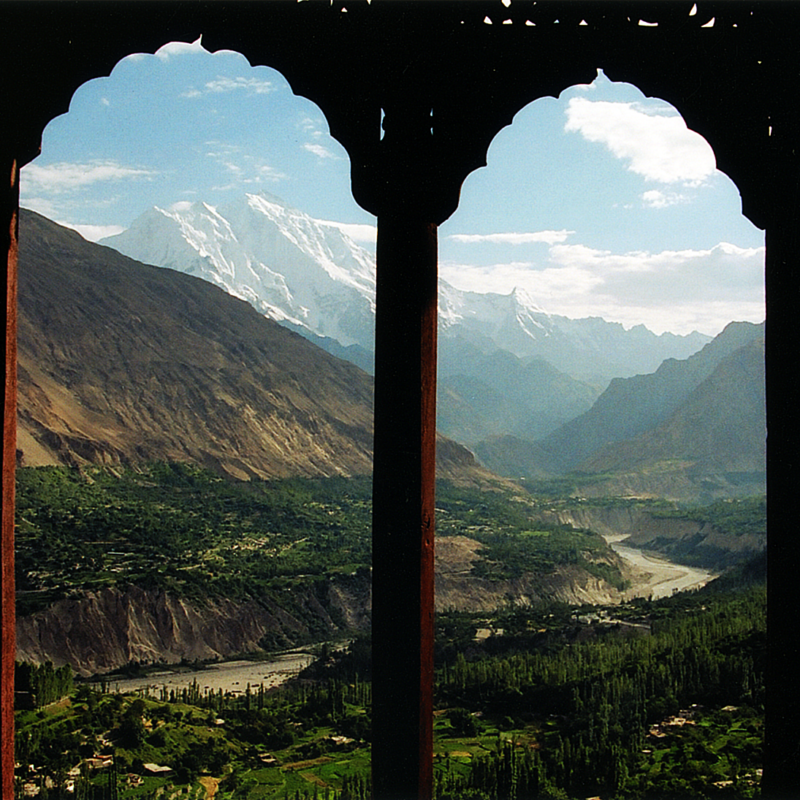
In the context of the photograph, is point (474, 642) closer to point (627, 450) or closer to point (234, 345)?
point (234, 345)

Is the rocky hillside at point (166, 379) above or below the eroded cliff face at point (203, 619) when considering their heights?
Answer: above

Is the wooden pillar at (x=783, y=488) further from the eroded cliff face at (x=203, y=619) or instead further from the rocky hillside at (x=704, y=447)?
the rocky hillside at (x=704, y=447)

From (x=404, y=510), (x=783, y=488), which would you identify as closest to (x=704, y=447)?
(x=783, y=488)

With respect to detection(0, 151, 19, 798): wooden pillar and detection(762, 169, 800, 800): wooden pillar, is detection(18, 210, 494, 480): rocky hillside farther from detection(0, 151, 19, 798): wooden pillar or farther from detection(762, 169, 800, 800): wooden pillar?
detection(762, 169, 800, 800): wooden pillar

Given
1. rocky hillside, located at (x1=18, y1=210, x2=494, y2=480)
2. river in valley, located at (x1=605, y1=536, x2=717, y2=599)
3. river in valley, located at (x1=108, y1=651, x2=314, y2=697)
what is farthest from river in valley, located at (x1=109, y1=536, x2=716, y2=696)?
rocky hillside, located at (x1=18, y1=210, x2=494, y2=480)

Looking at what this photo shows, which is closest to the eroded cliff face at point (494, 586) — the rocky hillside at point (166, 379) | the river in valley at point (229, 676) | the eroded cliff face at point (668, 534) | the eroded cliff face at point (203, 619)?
the eroded cliff face at point (203, 619)
